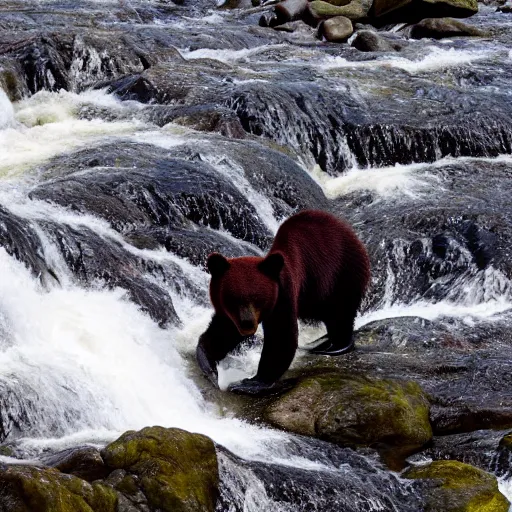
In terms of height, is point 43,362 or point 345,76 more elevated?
point 43,362

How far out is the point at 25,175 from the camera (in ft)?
32.4

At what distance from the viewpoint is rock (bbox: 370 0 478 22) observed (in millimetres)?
22672

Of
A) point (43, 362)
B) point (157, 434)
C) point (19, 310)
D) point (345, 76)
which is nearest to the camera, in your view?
point (157, 434)

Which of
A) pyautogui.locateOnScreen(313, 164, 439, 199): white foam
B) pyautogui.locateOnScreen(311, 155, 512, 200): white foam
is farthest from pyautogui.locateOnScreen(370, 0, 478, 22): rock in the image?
pyautogui.locateOnScreen(313, 164, 439, 199): white foam

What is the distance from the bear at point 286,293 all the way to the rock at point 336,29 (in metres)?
13.9

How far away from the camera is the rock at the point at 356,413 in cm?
613

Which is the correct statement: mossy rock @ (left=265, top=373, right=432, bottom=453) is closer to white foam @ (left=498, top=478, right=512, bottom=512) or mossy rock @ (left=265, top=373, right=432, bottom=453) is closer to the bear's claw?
white foam @ (left=498, top=478, right=512, bottom=512)

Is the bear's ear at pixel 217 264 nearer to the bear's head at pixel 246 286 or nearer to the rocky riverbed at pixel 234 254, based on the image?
the bear's head at pixel 246 286

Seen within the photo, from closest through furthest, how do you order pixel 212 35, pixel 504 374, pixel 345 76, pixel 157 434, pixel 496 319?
1. pixel 157 434
2. pixel 504 374
3. pixel 496 319
4. pixel 345 76
5. pixel 212 35

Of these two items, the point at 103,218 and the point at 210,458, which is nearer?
the point at 210,458

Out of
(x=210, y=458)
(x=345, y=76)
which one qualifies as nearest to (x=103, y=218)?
(x=210, y=458)

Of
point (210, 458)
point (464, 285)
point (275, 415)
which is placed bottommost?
point (464, 285)

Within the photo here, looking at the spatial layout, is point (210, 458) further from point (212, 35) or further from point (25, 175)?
point (212, 35)

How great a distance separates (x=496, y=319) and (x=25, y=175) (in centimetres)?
441
